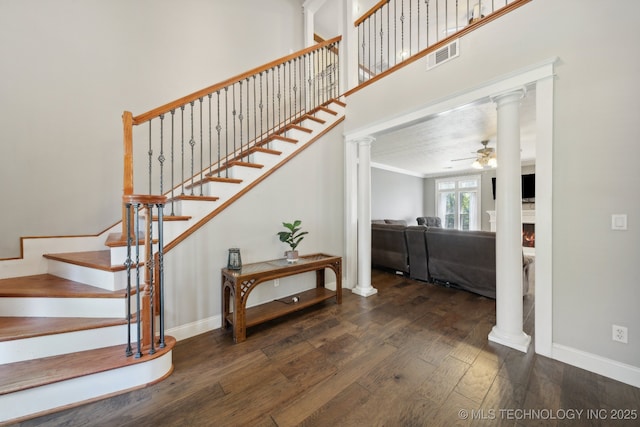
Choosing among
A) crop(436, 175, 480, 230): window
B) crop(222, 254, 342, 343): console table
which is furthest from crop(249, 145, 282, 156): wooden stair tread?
crop(436, 175, 480, 230): window

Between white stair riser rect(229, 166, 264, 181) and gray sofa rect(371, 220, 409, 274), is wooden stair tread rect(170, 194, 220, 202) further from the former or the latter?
gray sofa rect(371, 220, 409, 274)

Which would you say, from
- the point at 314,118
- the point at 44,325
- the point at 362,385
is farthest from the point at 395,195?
the point at 44,325

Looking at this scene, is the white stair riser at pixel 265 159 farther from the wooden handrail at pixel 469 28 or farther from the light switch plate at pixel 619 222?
the light switch plate at pixel 619 222

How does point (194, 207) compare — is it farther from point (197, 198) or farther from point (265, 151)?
point (265, 151)

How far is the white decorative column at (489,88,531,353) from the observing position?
6.71 ft

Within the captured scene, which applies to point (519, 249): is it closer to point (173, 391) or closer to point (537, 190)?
point (537, 190)

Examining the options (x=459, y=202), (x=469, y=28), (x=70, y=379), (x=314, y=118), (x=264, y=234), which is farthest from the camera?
(x=459, y=202)

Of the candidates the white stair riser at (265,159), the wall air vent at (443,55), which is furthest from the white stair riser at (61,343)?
the wall air vent at (443,55)

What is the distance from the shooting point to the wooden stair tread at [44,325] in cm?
148

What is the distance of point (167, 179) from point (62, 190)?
0.95 meters

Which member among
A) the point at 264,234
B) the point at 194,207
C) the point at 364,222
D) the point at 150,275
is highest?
the point at 194,207

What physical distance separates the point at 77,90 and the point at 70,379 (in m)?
2.79

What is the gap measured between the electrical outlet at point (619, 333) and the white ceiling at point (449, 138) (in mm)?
1585

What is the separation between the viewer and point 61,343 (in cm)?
155
